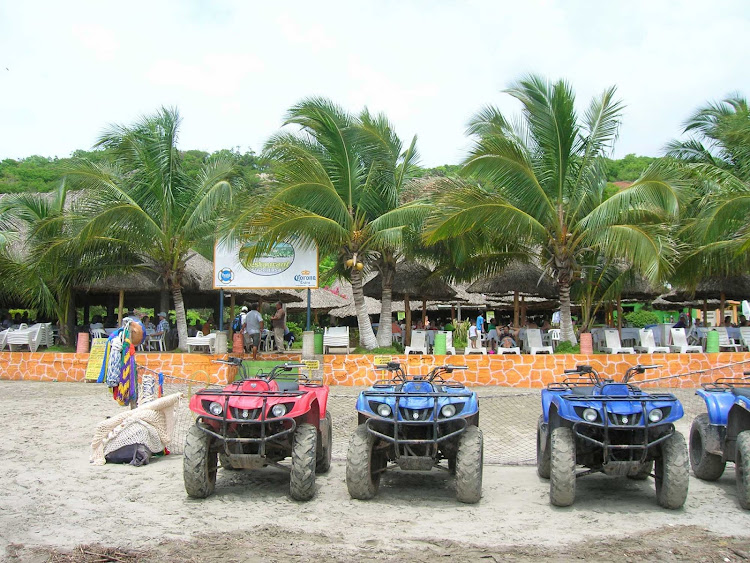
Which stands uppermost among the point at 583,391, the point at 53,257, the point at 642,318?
the point at 53,257

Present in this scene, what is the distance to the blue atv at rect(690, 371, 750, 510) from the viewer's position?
20.1 ft

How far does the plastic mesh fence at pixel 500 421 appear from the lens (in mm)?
8978

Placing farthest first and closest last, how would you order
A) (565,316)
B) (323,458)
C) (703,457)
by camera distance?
(565,316) → (323,458) → (703,457)

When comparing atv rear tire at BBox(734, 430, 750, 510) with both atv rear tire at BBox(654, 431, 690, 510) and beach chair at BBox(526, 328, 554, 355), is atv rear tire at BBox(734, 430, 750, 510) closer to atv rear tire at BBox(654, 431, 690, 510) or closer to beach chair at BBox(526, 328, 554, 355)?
atv rear tire at BBox(654, 431, 690, 510)

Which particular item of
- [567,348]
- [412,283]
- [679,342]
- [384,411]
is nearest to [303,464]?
[384,411]

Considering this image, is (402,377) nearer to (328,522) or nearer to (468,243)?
(328,522)

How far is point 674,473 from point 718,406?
48.9 inches

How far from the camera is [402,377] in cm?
748

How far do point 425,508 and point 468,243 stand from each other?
10261mm

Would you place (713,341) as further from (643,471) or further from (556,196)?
(643,471)

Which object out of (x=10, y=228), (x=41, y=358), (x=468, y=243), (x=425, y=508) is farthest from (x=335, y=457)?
(x=10, y=228)

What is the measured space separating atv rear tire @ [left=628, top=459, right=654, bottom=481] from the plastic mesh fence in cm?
129

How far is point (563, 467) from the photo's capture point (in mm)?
6070

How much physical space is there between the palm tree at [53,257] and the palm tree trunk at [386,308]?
6592 mm
